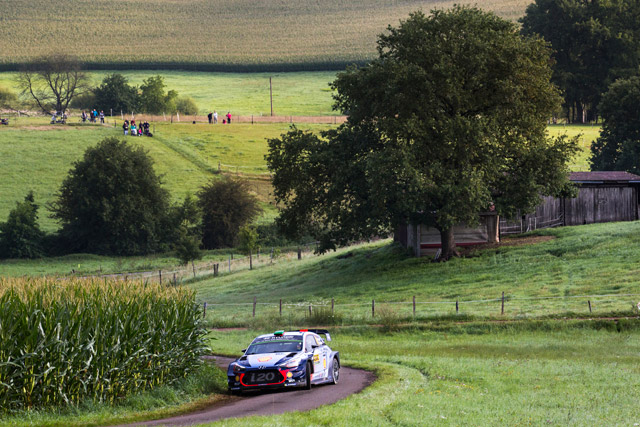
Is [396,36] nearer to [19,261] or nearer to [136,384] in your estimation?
[136,384]

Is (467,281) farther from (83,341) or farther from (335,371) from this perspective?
(83,341)

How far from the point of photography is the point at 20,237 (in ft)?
287

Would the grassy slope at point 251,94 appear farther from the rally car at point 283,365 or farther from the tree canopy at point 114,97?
the rally car at point 283,365

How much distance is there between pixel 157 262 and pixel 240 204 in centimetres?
1413

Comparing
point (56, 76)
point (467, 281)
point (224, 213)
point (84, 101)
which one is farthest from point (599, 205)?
point (56, 76)

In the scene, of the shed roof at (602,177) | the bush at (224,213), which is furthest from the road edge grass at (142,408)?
the bush at (224,213)

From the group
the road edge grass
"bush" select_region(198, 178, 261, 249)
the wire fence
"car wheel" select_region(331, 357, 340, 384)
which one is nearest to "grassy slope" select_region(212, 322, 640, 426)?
"car wheel" select_region(331, 357, 340, 384)

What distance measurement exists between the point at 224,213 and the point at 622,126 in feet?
150

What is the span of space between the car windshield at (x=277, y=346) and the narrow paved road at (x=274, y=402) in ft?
3.89

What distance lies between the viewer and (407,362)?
28.3 meters

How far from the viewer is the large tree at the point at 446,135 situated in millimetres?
51000

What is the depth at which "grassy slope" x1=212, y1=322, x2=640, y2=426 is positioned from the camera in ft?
59.4

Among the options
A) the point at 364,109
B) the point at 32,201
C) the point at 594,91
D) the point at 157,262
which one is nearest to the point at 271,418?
the point at 364,109

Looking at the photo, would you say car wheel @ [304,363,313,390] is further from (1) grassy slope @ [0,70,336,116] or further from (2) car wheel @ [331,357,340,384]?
(1) grassy slope @ [0,70,336,116]
